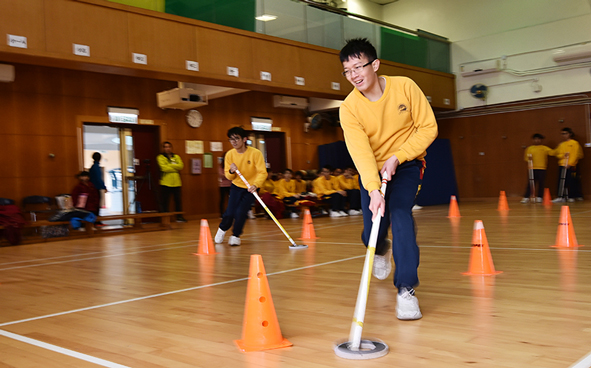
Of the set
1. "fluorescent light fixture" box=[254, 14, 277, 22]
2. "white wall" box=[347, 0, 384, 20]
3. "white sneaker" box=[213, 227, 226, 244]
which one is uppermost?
"white wall" box=[347, 0, 384, 20]

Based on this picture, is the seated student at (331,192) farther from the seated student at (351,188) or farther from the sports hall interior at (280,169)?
the sports hall interior at (280,169)

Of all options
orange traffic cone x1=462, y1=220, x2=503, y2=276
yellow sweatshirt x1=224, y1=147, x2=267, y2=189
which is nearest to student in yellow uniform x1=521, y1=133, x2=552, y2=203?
yellow sweatshirt x1=224, y1=147, x2=267, y2=189

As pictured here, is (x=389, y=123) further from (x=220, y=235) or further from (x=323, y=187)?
(x=323, y=187)

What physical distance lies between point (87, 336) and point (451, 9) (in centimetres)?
1526

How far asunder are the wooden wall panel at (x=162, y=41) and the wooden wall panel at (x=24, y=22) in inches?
53.2

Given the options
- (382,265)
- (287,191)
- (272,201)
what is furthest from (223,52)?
(382,265)

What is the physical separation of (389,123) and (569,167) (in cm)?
1125

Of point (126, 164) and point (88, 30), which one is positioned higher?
point (88, 30)

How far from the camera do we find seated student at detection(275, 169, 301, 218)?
37.0ft

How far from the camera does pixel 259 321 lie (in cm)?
223

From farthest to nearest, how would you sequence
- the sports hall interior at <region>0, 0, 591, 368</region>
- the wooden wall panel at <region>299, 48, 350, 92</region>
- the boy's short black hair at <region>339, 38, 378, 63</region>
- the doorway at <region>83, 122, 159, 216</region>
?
the wooden wall panel at <region>299, 48, 350, 92</region>, the doorway at <region>83, 122, 159, 216</region>, the boy's short black hair at <region>339, 38, 378, 63</region>, the sports hall interior at <region>0, 0, 591, 368</region>

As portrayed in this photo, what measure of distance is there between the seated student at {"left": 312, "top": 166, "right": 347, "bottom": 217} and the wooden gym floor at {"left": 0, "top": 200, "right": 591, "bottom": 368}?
5.83m

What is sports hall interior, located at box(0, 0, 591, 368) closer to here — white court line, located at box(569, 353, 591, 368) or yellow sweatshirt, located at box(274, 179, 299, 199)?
white court line, located at box(569, 353, 591, 368)

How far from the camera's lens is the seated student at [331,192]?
37.3ft
